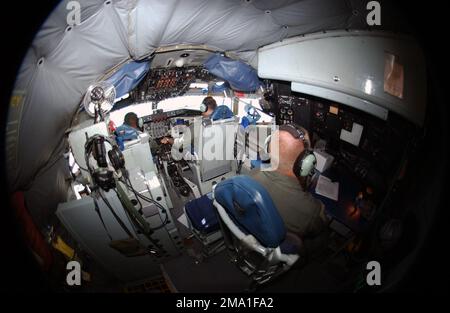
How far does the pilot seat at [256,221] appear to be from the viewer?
1.44 meters

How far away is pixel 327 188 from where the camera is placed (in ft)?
9.61

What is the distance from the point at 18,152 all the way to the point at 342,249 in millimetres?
3571

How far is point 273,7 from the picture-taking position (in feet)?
8.97

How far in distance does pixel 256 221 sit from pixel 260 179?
2.33ft

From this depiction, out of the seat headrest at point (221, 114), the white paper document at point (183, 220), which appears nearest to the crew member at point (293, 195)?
the seat headrest at point (221, 114)

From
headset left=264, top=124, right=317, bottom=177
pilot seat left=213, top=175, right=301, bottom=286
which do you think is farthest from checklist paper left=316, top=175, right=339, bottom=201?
pilot seat left=213, top=175, right=301, bottom=286

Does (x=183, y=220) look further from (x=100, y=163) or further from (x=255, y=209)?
(x=255, y=209)

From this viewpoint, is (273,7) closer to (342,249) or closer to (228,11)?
(228,11)

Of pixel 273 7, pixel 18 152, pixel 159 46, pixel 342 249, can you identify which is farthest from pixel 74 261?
pixel 273 7

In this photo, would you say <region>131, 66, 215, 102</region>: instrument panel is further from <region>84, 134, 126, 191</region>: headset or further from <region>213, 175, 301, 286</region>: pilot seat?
<region>213, 175, 301, 286</region>: pilot seat

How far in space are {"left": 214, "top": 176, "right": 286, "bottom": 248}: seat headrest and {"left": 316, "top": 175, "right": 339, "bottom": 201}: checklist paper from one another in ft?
5.25

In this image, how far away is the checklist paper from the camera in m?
2.84

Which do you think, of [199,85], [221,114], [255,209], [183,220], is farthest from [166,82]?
[255,209]

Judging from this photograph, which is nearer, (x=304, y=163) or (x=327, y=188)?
(x=304, y=163)
